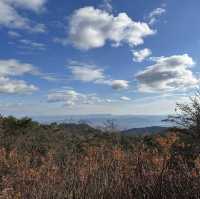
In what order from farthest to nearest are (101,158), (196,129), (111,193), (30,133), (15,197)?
(30,133)
(196,129)
(101,158)
(111,193)
(15,197)

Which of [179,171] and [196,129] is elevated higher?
[196,129]

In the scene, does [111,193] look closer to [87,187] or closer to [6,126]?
[87,187]

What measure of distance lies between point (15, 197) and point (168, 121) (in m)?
5.57

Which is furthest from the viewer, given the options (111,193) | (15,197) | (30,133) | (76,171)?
(30,133)

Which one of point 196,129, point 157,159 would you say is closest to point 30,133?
point 196,129

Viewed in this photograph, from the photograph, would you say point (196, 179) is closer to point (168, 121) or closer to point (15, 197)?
point (15, 197)

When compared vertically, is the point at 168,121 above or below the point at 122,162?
above

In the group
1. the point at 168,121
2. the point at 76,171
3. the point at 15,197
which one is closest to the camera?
the point at 15,197

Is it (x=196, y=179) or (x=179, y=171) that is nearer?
(x=196, y=179)

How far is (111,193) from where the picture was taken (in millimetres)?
4883

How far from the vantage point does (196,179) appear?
4625mm

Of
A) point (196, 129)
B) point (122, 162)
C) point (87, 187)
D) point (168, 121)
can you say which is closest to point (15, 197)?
point (87, 187)

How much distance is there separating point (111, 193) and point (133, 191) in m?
0.27

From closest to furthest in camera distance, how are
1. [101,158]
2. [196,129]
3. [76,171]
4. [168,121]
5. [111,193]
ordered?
[111,193] < [76,171] < [101,158] < [196,129] < [168,121]
